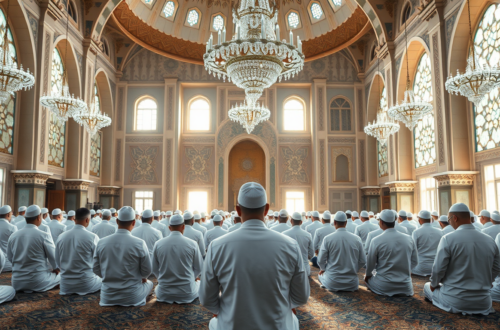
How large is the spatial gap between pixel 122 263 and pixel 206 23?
48.4ft

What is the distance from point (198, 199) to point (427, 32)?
34.4 feet

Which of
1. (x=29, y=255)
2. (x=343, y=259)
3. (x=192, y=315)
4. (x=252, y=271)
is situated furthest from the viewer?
(x=343, y=259)

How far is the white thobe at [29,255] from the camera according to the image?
4.29 meters

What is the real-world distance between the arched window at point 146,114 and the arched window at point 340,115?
7664mm

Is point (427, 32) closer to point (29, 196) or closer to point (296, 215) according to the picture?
point (296, 215)

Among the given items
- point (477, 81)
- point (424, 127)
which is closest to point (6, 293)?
point (477, 81)

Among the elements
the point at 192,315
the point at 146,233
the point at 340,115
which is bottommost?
the point at 192,315

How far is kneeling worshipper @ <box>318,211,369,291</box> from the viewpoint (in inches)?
179

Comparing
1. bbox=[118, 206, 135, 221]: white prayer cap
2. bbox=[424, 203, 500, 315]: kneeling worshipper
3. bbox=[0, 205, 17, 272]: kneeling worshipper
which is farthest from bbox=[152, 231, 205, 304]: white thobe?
bbox=[0, 205, 17, 272]: kneeling worshipper

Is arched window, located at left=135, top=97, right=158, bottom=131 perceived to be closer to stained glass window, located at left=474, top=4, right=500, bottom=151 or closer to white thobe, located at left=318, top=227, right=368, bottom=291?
stained glass window, located at left=474, top=4, right=500, bottom=151

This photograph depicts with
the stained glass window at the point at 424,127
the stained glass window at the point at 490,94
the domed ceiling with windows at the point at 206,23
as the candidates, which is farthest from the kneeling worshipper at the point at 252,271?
the domed ceiling with windows at the point at 206,23

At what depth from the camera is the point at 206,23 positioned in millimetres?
16594

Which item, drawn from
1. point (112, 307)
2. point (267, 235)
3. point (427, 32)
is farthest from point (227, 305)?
point (427, 32)

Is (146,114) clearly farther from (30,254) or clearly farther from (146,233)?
(30,254)
